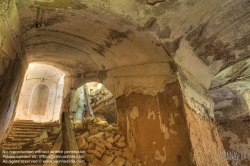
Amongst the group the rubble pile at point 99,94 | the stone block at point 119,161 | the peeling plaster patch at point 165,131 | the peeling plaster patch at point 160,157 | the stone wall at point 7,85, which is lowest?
the stone block at point 119,161

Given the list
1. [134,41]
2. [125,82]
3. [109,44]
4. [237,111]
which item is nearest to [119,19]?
[134,41]

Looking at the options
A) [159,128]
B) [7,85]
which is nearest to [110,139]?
[159,128]

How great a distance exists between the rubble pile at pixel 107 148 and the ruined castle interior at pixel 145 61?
0.02m

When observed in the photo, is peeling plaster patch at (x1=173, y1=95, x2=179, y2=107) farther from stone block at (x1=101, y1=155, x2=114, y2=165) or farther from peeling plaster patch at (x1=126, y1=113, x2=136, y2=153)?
stone block at (x1=101, y1=155, x2=114, y2=165)

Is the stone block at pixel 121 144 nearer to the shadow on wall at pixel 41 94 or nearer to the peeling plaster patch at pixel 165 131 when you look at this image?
the peeling plaster patch at pixel 165 131

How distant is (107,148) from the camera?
285 cm

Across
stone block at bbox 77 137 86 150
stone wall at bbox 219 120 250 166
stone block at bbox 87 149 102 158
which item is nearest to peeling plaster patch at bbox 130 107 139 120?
stone block at bbox 87 149 102 158

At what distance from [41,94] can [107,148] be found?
9.16m

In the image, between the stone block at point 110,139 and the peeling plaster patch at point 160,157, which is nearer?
the peeling plaster patch at point 160,157

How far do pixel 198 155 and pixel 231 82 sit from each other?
2657 millimetres

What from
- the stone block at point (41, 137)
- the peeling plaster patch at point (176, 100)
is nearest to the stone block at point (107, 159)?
the peeling plaster patch at point (176, 100)

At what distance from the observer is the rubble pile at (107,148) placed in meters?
2.59

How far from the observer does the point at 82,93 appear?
623 cm

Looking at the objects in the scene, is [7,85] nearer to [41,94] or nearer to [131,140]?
[131,140]
